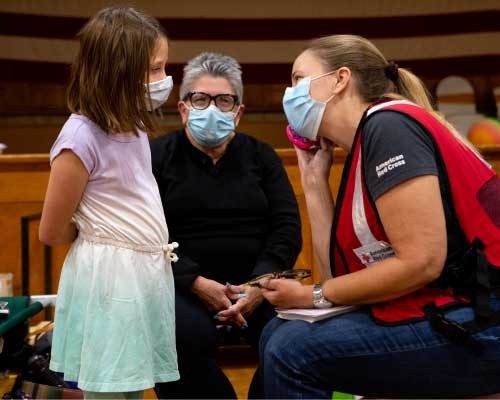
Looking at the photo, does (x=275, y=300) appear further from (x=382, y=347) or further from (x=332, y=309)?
(x=382, y=347)

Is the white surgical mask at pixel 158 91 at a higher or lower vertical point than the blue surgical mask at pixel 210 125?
higher

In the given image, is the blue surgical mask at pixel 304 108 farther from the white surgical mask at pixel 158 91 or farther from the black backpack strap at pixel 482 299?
the black backpack strap at pixel 482 299

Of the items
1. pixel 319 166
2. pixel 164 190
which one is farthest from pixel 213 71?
pixel 319 166

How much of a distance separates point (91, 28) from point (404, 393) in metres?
1.15

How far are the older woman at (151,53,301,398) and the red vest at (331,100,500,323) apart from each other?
2.62ft

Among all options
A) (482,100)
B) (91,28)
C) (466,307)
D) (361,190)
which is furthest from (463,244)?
(482,100)

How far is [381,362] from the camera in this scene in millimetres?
1765

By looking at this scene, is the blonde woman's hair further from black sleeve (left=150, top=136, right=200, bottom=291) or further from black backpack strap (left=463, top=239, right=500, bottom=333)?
black sleeve (left=150, top=136, right=200, bottom=291)

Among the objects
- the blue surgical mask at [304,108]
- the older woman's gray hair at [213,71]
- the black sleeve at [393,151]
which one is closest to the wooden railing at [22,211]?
the older woman's gray hair at [213,71]

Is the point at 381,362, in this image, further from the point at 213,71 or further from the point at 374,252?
the point at 213,71

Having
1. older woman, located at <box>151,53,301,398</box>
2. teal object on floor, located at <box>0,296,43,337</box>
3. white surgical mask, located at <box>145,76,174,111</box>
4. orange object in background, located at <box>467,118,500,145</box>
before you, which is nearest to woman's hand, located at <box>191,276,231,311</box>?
older woman, located at <box>151,53,301,398</box>

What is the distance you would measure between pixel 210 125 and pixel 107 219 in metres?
0.88

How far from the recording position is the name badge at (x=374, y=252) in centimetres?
185

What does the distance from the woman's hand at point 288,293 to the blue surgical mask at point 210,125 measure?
0.90m
